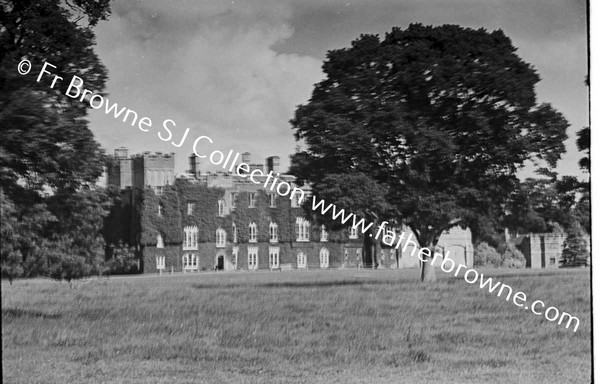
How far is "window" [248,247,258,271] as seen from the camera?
9320 mm

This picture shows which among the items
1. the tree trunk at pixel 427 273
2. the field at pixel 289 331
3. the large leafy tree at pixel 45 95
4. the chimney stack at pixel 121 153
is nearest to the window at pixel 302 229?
the field at pixel 289 331

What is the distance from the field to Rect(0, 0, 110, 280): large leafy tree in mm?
242

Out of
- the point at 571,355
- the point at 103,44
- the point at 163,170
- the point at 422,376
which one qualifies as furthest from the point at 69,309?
the point at 571,355

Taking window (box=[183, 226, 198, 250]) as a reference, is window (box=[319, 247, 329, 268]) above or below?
below

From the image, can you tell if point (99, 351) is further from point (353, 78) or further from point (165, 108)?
point (353, 78)

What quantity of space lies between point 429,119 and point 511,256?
3.38 feet

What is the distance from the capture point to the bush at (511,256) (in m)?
9.32

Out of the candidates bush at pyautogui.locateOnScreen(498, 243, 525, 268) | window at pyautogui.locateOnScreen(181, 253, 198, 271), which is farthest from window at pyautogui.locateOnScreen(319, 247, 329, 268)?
bush at pyautogui.locateOnScreen(498, 243, 525, 268)

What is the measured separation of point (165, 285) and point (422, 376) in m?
1.73

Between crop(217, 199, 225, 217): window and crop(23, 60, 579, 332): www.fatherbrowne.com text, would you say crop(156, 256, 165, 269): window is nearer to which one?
crop(217, 199, 225, 217): window

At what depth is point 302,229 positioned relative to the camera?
9.26 metres

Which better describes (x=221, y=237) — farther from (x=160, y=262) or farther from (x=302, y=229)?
(x=302, y=229)

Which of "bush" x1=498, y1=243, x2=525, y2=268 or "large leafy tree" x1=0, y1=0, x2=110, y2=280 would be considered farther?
"bush" x1=498, y1=243, x2=525, y2=268

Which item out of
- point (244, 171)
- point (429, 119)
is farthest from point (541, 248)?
point (244, 171)
